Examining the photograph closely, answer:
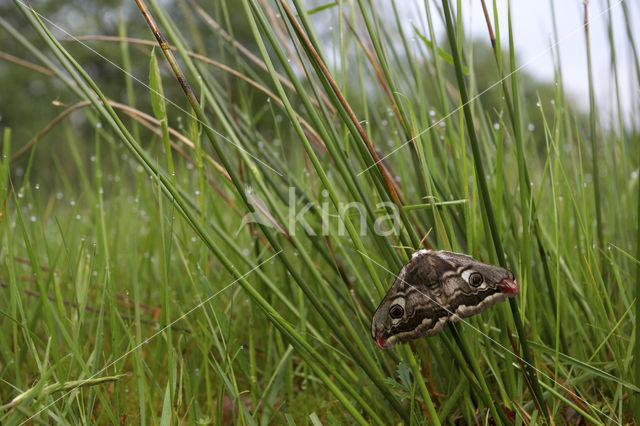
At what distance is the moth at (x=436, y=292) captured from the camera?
0.78 metres

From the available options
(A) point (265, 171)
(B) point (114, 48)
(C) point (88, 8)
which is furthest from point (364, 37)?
(C) point (88, 8)

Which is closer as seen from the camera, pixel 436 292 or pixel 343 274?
pixel 436 292

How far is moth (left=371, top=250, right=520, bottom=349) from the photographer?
78 centimetres

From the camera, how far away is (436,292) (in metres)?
0.80

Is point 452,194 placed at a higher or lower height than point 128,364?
higher

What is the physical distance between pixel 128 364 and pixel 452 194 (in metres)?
1.02

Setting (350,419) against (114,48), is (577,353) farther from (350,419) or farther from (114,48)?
(114,48)

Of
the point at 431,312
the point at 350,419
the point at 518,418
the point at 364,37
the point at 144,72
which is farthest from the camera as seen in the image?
the point at 144,72

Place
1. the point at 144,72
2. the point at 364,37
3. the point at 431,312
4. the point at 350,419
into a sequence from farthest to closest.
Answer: the point at 144,72 < the point at 364,37 < the point at 350,419 < the point at 431,312

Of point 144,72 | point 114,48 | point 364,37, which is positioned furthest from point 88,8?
point 364,37

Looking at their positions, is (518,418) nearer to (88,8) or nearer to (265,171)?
(265,171)

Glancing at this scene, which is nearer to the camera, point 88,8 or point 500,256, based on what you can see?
point 500,256

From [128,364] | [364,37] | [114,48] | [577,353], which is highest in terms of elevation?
[114,48]

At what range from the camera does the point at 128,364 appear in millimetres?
1285
